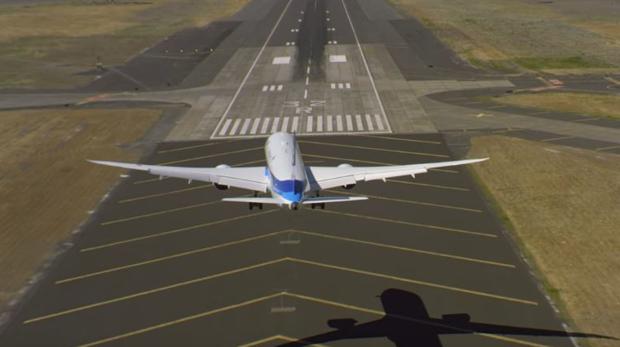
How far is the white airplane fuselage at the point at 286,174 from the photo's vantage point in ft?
145

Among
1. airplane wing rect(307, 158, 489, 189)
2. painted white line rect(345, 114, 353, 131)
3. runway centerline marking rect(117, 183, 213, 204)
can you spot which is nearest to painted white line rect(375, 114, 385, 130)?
painted white line rect(345, 114, 353, 131)

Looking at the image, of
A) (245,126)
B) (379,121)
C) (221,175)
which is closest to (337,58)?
(379,121)

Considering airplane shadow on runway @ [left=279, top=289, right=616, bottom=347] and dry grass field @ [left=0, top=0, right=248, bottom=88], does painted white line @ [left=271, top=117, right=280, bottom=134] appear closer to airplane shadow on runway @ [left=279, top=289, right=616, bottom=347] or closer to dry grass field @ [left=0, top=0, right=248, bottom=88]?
airplane shadow on runway @ [left=279, top=289, right=616, bottom=347]

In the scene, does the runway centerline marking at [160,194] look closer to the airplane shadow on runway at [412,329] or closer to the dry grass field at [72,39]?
the airplane shadow on runway at [412,329]

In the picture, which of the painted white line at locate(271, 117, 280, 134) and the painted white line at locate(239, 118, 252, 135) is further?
the painted white line at locate(271, 117, 280, 134)

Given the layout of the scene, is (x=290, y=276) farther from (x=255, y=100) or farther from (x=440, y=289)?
(x=255, y=100)

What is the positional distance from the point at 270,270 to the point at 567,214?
27119 mm

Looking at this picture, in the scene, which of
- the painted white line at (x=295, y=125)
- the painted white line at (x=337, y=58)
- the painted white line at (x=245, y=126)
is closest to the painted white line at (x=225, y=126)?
the painted white line at (x=245, y=126)

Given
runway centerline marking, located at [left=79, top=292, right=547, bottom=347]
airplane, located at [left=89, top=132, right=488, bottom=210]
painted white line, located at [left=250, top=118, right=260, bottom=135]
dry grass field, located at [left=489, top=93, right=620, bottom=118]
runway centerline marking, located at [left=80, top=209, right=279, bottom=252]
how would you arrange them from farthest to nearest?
dry grass field, located at [left=489, top=93, right=620, bottom=118]
painted white line, located at [left=250, top=118, right=260, bottom=135]
runway centerline marking, located at [left=80, top=209, right=279, bottom=252]
airplane, located at [left=89, top=132, right=488, bottom=210]
runway centerline marking, located at [left=79, top=292, right=547, bottom=347]

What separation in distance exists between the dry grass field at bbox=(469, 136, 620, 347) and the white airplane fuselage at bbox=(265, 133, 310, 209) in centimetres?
1836

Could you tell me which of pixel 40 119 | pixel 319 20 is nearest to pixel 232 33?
pixel 319 20

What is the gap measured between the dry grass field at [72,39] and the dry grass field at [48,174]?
2484 centimetres

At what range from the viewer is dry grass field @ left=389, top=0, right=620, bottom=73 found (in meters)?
117

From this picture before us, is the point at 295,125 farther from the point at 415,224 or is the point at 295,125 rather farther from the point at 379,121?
the point at 415,224
